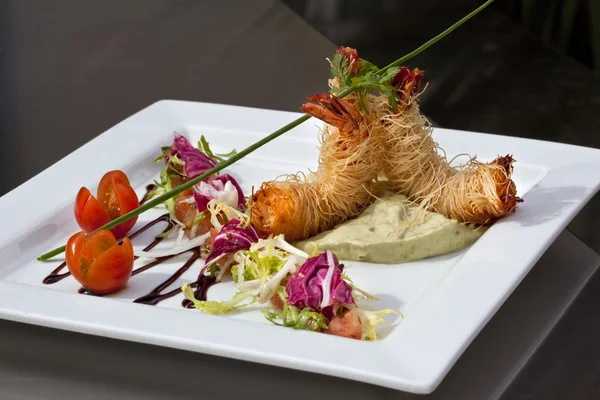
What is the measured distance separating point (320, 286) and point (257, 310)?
0.24 meters

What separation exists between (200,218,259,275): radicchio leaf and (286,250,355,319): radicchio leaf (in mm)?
350

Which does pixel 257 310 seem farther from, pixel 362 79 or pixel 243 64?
pixel 243 64

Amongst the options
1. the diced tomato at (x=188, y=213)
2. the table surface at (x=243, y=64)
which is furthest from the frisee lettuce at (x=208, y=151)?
the table surface at (x=243, y=64)

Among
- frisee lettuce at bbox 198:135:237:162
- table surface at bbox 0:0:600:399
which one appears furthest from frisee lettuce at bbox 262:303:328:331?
table surface at bbox 0:0:600:399

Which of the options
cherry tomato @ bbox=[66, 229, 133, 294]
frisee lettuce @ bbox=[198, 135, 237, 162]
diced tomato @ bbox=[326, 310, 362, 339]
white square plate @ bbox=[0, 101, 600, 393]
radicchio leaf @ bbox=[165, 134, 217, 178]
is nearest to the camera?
white square plate @ bbox=[0, 101, 600, 393]

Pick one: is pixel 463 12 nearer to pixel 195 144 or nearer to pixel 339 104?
pixel 195 144

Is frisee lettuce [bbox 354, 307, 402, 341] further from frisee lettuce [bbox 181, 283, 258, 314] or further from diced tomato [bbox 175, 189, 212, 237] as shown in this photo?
diced tomato [bbox 175, 189, 212, 237]

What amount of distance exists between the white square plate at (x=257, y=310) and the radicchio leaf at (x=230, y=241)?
0.10m

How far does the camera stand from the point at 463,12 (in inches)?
232

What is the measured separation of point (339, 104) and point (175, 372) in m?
1.08

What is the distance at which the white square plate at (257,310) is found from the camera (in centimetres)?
243

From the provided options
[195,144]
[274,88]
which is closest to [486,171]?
[195,144]

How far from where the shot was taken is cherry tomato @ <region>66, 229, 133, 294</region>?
115 inches

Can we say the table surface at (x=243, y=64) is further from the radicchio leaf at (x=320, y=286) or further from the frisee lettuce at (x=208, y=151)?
the radicchio leaf at (x=320, y=286)
